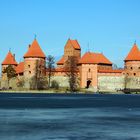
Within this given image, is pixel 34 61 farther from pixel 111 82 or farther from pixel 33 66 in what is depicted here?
pixel 111 82

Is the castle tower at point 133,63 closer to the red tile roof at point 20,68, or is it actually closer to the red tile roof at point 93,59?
the red tile roof at point 93,59

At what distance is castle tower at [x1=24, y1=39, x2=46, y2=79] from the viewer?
130250mm

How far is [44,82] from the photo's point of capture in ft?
403

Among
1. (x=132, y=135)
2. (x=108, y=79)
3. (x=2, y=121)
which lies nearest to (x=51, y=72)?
(x=108, y=79)

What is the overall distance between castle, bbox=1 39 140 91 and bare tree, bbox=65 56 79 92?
Result: 1.63 metres

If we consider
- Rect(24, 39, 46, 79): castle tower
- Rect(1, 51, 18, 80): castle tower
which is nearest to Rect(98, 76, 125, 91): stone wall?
Rect(24, 39, 46, 79): castle tower

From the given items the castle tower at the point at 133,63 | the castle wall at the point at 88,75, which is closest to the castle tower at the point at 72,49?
the castle wall at the point at 88,75

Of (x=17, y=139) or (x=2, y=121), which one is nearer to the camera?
(x=17, y=139)

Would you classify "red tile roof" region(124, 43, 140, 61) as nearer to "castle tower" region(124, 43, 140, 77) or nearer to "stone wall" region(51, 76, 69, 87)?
"castle tower" region(124, 43, 140, 77)

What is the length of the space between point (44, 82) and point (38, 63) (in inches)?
393

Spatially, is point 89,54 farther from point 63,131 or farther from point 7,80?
point 63,131

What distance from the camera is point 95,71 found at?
131 metres

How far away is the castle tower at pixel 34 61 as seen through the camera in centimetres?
13025

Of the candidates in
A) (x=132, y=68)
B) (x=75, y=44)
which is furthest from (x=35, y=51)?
(x=132, y=68)
